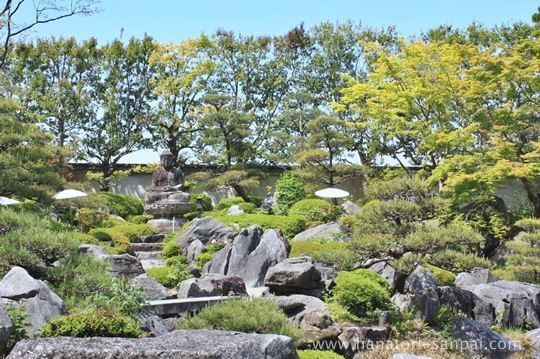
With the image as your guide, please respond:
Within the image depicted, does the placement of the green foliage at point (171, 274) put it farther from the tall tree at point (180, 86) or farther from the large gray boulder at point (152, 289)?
the tall tree at point (180, 86)

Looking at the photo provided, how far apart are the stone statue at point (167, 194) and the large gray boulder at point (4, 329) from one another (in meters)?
14.3

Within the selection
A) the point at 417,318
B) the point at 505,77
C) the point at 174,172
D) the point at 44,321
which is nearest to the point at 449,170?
the point at 505,77

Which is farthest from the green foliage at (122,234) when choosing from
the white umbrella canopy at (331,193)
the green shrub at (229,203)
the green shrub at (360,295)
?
the green shrub at (360,295)

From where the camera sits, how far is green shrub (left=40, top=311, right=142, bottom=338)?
19.3ft

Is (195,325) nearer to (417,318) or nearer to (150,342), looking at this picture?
(150,342)

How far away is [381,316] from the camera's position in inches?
382

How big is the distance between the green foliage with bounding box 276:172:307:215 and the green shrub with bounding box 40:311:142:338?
14902mm

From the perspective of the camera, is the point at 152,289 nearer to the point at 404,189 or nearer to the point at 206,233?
the point at 404,189

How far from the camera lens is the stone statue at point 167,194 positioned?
20.4 meters

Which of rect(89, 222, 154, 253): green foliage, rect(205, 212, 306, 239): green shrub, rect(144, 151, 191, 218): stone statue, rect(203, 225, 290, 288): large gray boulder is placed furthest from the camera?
rect(144, 151, 191, 218): stone statue

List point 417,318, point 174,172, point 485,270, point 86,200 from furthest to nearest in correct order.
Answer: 1. point 174,172
2. point 86,200
3. point 485,270
4. point 417,318

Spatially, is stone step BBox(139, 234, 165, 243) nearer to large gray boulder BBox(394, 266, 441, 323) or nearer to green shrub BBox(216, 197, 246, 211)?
green shrub BBox(216, 197, 246, 211)

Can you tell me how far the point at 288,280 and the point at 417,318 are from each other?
7.40 ft

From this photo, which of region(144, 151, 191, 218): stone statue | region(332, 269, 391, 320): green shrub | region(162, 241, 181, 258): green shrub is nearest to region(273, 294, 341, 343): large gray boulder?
region(332, 269, 391, 320): green shrub
